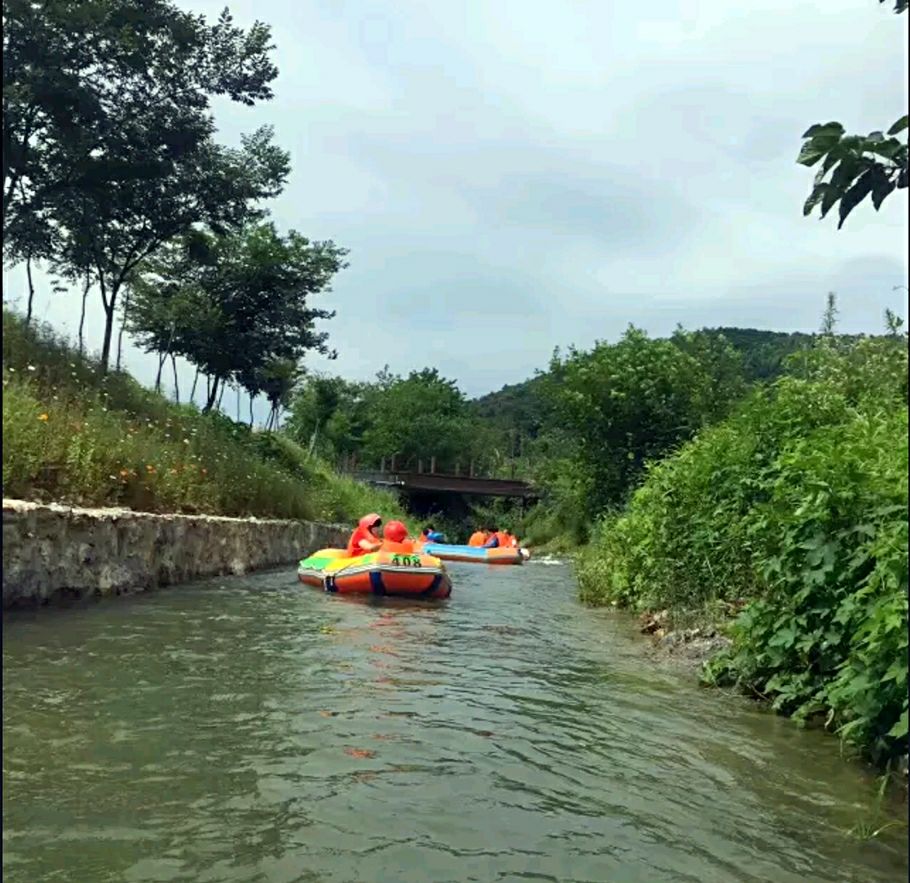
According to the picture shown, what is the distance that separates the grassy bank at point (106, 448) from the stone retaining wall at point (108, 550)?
42cm

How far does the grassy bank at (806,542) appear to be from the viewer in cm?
410

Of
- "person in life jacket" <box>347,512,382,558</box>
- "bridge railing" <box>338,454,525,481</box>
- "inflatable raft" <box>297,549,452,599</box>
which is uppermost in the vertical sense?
"bridge railing" <box>338,454,525,481</box>

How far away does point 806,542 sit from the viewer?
556 centimetres

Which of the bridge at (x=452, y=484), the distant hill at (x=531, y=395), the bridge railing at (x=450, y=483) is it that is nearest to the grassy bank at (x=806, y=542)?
the distant hill at (x=531, y=395)

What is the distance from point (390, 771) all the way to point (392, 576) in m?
8.23

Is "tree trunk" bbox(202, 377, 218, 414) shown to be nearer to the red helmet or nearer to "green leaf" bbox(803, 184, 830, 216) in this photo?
the red helmet

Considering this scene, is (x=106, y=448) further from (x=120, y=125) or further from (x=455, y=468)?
(x=455, y=468)

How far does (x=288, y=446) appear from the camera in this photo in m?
30.0

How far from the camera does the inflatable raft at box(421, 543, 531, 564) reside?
25.5m

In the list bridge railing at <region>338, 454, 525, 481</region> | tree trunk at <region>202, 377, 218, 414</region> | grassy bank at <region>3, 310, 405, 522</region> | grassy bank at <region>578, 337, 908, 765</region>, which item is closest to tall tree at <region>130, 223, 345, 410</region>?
tree trunk at <region>202, 377, 218, 414</region>

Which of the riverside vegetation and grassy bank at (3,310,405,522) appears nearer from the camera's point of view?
the riverside vegetation

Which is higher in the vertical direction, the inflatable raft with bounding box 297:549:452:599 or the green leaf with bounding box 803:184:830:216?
the green leaf with bounding box 803:184:830:216

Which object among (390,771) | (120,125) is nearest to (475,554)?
(120,125)

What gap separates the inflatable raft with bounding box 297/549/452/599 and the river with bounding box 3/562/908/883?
181 inches
